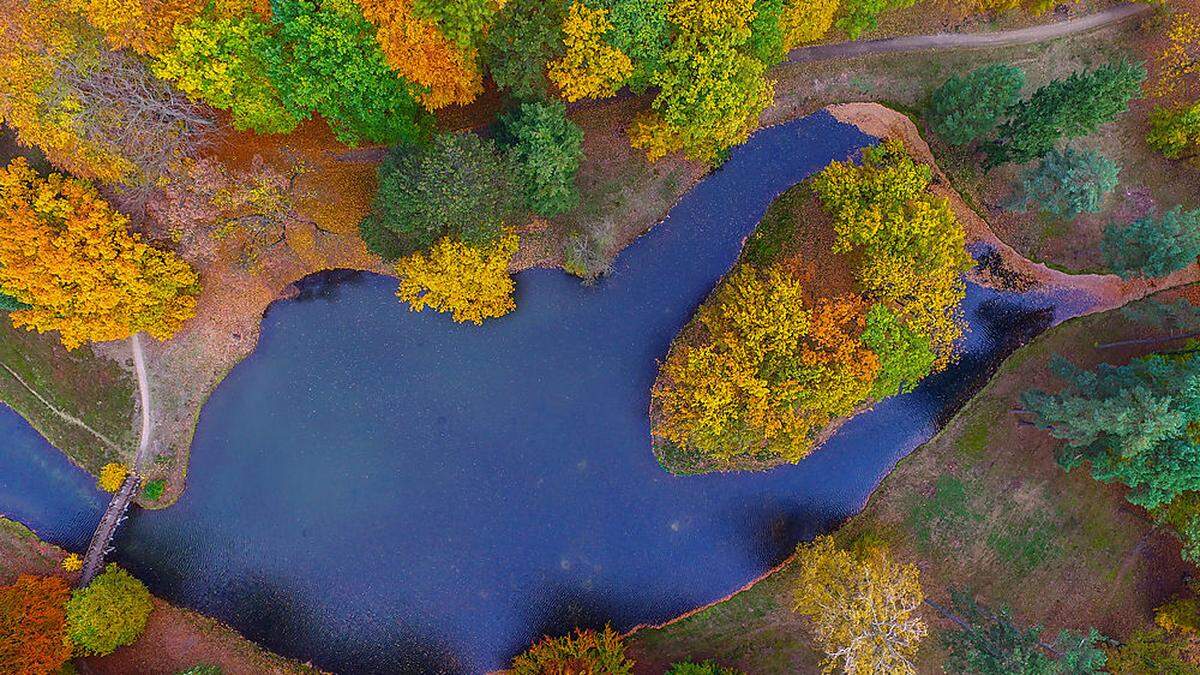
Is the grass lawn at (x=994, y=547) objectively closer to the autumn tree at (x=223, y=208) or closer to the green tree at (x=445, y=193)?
the green tree at (x=445, y=193)

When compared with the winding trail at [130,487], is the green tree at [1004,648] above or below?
below

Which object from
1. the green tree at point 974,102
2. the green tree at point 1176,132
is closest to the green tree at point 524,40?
the green tree at point 974,102

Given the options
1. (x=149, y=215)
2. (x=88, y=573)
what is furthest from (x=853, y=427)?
(x=88, y=573)

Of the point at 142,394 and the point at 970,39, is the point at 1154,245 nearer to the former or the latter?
the point at 970,39

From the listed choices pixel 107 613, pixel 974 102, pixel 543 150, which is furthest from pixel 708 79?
pixel 107 613

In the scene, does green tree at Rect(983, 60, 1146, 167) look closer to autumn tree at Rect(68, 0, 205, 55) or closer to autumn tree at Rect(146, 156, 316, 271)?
autumn tree at Rect(146, 156, 316, 271)

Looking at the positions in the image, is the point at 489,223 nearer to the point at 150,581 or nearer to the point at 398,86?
the point at 398,86

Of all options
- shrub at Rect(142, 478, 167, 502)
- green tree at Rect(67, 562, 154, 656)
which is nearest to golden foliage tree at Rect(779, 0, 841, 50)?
shrub at Rect(142, 478, 167, 502)
